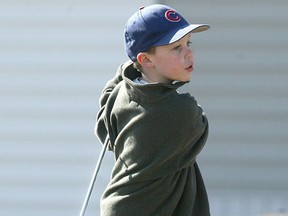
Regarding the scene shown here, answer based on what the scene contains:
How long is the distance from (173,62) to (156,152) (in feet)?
1.29

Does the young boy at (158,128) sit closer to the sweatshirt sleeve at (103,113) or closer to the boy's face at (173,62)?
the boy's face at (173,62)

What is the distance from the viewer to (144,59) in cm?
420

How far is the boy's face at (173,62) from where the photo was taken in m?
4.12

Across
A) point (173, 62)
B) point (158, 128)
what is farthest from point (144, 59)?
point (158, 128)

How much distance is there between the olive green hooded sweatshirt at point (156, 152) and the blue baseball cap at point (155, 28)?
0.18 metres

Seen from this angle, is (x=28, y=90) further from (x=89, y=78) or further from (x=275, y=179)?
(x=275, y=179)

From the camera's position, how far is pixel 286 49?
712 cm

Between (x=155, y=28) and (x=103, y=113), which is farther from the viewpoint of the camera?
(x=103, y=113)

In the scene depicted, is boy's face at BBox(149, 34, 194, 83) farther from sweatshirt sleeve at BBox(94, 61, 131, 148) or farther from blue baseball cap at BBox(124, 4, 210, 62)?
sweatshirt sleeve at BBox(94, 61, 131, 148)

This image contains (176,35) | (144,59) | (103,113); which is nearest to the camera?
(176,35)

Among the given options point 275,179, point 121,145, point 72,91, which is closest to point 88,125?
point 72,91

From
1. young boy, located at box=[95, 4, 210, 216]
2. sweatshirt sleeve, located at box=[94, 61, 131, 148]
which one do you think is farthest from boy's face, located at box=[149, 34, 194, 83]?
sweatshirt sleeve, located at box=[94, 61, 131, 148]

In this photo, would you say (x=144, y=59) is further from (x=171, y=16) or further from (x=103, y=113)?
(x=103, y=113)

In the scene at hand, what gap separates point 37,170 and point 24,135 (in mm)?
273
